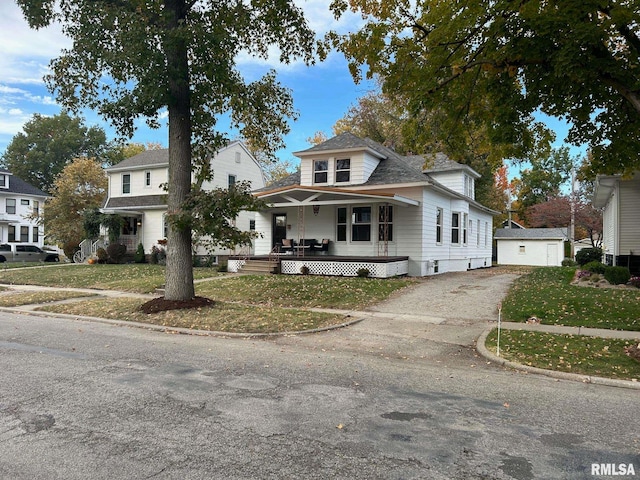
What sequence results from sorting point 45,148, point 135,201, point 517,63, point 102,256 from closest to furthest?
point 517,63, point 102,256, point 135,201, point 45,148

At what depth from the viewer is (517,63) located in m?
9.20

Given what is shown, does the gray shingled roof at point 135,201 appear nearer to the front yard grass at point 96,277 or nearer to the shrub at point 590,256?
Answer: the front yard grass at point 96,277

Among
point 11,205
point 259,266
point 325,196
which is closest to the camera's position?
point 325,196

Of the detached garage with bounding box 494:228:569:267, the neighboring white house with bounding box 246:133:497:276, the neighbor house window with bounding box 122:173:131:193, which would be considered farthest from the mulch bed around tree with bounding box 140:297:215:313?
the detached garage with bounding box 494:228:569:267

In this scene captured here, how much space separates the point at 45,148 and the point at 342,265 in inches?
2280

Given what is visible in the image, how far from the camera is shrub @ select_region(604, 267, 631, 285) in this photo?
48.7ft

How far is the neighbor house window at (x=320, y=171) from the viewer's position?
21438 mm

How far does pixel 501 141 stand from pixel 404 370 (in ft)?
21.3

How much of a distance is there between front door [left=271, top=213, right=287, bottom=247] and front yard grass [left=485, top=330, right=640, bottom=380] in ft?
48.8

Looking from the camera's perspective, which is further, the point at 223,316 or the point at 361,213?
the point at 361,213

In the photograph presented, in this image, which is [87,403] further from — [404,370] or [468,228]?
[468,228]

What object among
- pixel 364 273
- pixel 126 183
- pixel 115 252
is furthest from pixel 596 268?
pixel 126 183

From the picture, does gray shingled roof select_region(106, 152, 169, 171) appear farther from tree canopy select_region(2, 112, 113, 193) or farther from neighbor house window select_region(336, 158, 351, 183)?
tree canopy select_region(2, 112, 113, 193)

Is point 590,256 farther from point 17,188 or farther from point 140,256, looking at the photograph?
point 17,188
